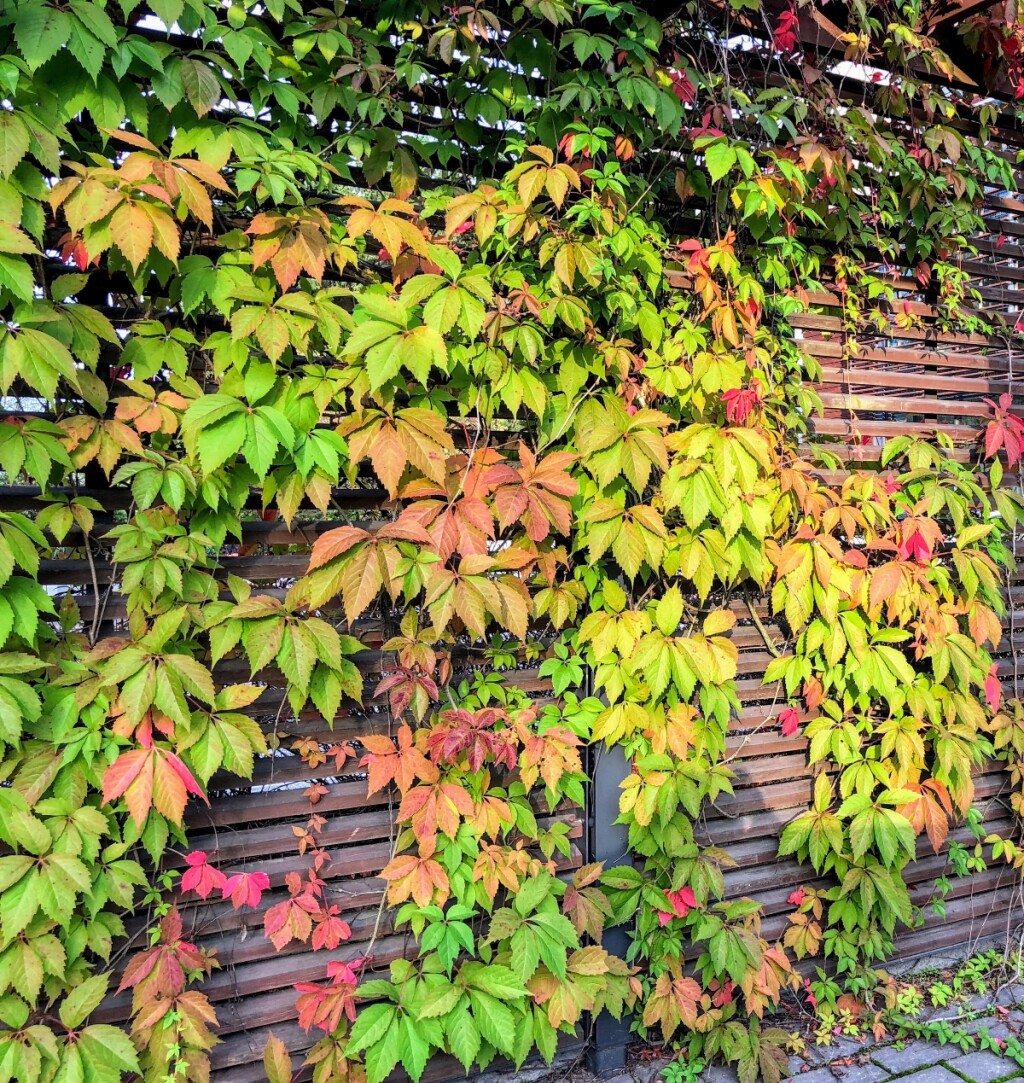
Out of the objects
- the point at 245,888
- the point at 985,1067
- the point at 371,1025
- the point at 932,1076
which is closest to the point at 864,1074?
the point at 932,1076

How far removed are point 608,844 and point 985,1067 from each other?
1.19 meters

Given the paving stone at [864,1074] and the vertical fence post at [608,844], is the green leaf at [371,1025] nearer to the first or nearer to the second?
the vertical fence post at [608,844]

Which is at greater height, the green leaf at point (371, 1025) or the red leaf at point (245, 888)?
the red leaf at point (245, 888)

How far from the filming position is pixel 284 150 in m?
1.67

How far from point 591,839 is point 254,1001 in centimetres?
91

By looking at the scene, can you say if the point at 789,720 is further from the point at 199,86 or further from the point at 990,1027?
the point at 199,86

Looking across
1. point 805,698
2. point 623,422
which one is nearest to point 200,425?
point 623,422

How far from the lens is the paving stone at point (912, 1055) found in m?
2.09

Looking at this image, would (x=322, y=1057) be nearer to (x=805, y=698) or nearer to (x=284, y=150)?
(x=805, y=698)

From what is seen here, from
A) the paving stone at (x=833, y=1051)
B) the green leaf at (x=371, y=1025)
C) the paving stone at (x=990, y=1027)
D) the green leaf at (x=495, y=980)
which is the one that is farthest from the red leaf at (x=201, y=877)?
the paving stone at (x=990, y=1027)

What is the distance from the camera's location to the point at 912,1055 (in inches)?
84.0

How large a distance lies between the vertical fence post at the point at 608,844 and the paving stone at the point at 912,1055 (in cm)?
72

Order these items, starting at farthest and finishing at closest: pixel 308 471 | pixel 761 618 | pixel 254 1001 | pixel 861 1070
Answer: pixel 761 618 → pixel 861 1070 → pixel 254 1001 → pixel 308 471

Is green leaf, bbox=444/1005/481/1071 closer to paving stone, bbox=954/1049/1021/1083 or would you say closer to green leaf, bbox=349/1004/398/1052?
green leaf, bbox=349/1004/398/1052
